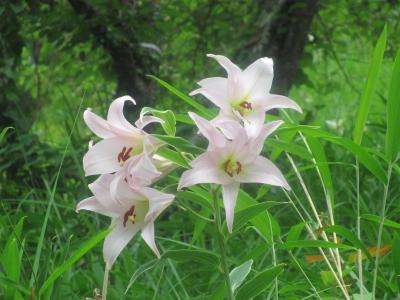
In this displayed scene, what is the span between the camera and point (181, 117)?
106cm

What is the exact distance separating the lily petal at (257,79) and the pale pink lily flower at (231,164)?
0.34ft

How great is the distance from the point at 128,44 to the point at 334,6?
864 mm

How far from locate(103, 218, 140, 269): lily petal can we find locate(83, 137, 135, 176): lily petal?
64 mm

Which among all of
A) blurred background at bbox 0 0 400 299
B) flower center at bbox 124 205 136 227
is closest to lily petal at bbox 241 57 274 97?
flower center at bbox 124 205 136 227

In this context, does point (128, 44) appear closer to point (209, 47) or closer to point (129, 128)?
point (209, 47)

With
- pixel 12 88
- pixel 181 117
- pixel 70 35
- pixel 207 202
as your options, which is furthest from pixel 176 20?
pixel 207 202

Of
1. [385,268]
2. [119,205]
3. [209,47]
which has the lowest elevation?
[385,268]

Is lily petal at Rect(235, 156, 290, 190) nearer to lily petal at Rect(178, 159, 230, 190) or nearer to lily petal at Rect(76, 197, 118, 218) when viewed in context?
lily petal at Rect(178, 159, 230, 190)

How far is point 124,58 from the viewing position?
2246 mm

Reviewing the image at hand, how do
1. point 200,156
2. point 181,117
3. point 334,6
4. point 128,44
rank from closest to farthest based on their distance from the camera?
point 200,156, point 181,117, point 128,44, point 334,6

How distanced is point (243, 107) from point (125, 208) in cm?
18

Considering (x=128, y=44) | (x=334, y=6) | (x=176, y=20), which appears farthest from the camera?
(x=334, y=6)

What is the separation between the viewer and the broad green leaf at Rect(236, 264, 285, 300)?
0.89 metres

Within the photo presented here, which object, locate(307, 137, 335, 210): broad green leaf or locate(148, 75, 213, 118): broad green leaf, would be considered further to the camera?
locate(307, 137, 335, 210): broad green leaf
